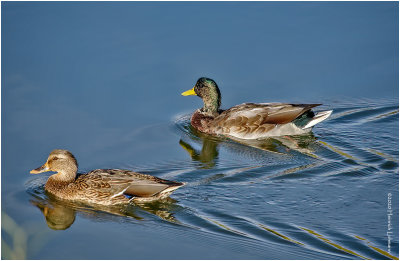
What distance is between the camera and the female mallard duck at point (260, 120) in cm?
1156

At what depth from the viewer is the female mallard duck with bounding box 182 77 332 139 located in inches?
455

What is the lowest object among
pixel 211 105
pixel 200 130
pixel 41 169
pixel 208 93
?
pixel 41 169

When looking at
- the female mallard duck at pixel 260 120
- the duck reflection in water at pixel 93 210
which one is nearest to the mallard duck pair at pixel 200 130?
the female mallard duck at pixel 260 120

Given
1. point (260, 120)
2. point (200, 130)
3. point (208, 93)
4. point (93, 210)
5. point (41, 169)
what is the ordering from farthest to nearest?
point (208, 93)
point (200, 130)
point (260, 120)
point (41, 169)
point (93, 210)

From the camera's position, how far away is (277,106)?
38.5ft

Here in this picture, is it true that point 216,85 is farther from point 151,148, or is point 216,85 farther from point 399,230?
point 399,230

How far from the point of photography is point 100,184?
346 inches

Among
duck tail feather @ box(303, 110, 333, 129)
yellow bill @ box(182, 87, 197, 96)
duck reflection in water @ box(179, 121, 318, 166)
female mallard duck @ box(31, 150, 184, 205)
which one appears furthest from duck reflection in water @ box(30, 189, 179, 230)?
yellow bill @ box(182, 87, 197, 96)

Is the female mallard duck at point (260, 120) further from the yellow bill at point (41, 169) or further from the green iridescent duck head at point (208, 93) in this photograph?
the yellow bill at point (41, 169)

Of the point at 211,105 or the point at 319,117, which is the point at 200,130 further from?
the point at 319,117

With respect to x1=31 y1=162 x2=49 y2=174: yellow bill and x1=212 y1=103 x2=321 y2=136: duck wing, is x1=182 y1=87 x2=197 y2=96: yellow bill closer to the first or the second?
x1=212 y1=103 x2=321 y2=136: duck wing

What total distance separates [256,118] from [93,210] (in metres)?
4.13

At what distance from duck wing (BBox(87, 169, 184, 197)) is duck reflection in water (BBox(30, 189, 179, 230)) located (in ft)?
0.68

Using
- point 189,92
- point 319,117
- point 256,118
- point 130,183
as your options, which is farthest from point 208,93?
point 130,183
